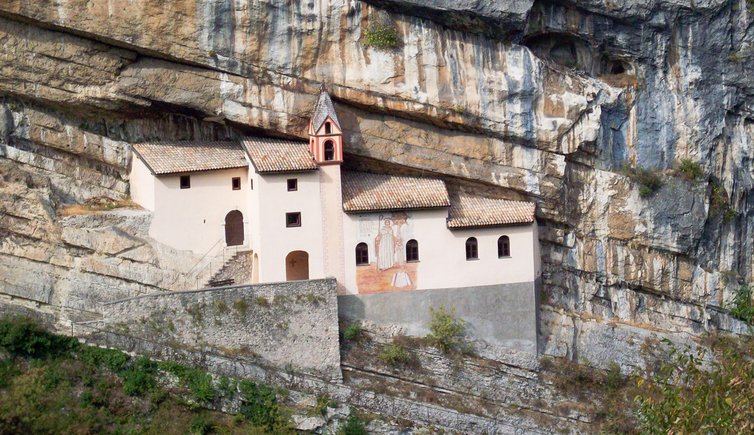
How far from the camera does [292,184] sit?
42781mm

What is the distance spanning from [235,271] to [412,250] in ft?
19.4

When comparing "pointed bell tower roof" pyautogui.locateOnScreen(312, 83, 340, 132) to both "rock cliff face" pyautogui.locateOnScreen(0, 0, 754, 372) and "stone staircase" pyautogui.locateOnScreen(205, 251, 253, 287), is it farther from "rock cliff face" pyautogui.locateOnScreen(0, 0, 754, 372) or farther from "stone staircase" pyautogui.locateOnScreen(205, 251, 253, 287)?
"stone staircase" pyautogui.locateOnScreen(205, 251, 253, 287)

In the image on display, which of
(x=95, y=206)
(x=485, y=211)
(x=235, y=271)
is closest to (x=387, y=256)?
(x=485, y=211)

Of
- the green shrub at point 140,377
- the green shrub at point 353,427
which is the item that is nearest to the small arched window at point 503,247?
the green shrub at point 353,427

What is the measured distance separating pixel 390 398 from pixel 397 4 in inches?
496

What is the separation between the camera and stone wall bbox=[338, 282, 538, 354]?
43.2 m

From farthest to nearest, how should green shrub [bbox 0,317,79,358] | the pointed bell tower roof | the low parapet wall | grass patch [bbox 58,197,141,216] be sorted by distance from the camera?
the pointed bell tower roof, grass patch [bbox 58,197,141,216], the low parapet wall, green shrub [bbox 0,317,79,358]

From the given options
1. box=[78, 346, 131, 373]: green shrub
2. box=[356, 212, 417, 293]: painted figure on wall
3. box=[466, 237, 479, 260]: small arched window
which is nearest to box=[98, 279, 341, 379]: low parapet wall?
box=[78, 346, 131, 373]: green shrub

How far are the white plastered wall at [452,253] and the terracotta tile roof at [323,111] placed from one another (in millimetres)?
3252

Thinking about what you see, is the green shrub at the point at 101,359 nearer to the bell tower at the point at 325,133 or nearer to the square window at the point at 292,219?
the square window at the point at 292,219

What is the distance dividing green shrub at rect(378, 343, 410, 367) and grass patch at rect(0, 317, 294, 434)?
4.43 meters

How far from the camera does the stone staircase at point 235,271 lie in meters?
42.8

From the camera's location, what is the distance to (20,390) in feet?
120

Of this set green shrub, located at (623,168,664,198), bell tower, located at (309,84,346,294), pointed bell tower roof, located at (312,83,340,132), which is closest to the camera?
pointed bell tower roof, located at (312,83,340,132)
